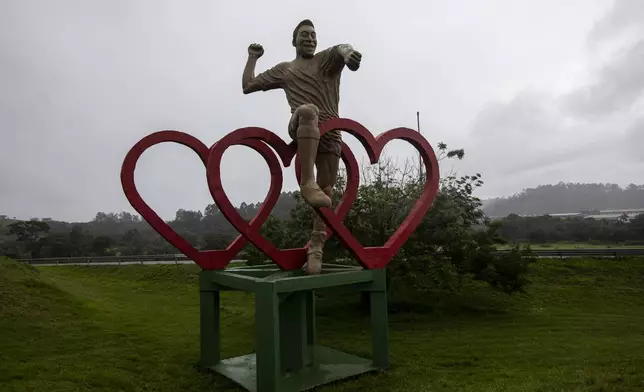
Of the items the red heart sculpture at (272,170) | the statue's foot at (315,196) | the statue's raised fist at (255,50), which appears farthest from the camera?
the statue's raised fist at (255,50)

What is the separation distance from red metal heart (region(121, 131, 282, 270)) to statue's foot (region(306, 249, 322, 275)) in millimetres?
812

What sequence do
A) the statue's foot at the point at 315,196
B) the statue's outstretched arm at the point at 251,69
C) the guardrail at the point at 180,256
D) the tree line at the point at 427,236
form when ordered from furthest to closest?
the guardrail at the point at 180,256 → the tree line at the point at 427,236 → the statue's outstretched arm at the point at 251,69 → the statue's foot at the point at 315,196

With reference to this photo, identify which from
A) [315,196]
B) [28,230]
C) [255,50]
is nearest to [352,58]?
[315,196]

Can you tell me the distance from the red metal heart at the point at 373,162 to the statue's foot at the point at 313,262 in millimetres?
407

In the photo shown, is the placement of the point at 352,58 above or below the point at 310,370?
above

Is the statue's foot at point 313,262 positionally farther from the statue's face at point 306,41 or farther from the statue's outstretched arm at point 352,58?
the statue's face at point 306,41

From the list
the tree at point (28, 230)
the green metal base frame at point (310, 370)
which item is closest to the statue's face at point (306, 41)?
the green metal base frame at point (310, 370)

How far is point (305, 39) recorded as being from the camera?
5836mm

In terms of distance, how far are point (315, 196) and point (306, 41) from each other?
219 centimetres

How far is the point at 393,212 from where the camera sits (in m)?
10.5

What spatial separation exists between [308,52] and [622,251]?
1681cm

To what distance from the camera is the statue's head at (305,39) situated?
5848mm

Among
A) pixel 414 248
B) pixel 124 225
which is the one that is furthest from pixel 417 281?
pixel 124 225

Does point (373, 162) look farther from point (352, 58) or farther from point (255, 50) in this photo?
point (255, 50)
